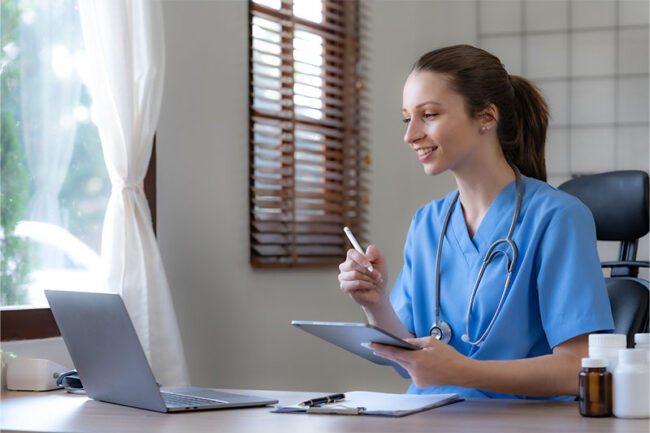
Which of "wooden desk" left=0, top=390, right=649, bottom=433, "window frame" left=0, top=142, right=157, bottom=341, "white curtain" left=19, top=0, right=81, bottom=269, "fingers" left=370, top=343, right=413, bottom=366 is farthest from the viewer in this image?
"white curtain" left=19, top=0, right=81, bottom=269

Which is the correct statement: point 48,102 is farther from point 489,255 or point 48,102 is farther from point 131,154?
point 489,255

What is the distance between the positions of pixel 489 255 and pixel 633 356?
0.45m

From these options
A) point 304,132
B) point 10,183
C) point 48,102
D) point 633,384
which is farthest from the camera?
point 304,132

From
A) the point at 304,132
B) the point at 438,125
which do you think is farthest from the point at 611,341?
the point at 304,132

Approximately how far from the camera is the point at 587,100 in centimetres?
369

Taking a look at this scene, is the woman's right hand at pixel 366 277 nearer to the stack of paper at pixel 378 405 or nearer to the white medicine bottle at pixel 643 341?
the stack of paper at pixel 378 405

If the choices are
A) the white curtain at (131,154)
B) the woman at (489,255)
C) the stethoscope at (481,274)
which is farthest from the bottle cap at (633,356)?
the white curtain at (131,154)

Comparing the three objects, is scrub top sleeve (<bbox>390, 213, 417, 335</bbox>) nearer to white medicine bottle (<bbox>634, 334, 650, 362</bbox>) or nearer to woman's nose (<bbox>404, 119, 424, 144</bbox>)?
woman's nose (<bbox>404, 119, 424, 144</bbox>)

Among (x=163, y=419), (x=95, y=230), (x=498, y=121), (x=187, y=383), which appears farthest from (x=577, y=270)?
(x=95, y=230)

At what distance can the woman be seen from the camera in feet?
5.22

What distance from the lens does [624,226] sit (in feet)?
6.66

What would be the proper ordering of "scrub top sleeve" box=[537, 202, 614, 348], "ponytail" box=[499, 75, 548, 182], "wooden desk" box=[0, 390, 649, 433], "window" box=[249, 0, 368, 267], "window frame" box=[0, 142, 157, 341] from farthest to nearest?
"window" box=[249, 0, 368, 267] → "window frame" box=[0, 142, 157, 341] → "ponytail" box=[499, 75, 548, 182] → "scrub top sleeve" box=[537, 202, 614, 348] → "wooden desk" box=[0, 390, 649, 433]

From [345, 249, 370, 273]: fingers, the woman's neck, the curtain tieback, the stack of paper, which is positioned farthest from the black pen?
the curtain tieback

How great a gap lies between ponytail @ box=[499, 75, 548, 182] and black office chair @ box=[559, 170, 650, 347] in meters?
0.22
